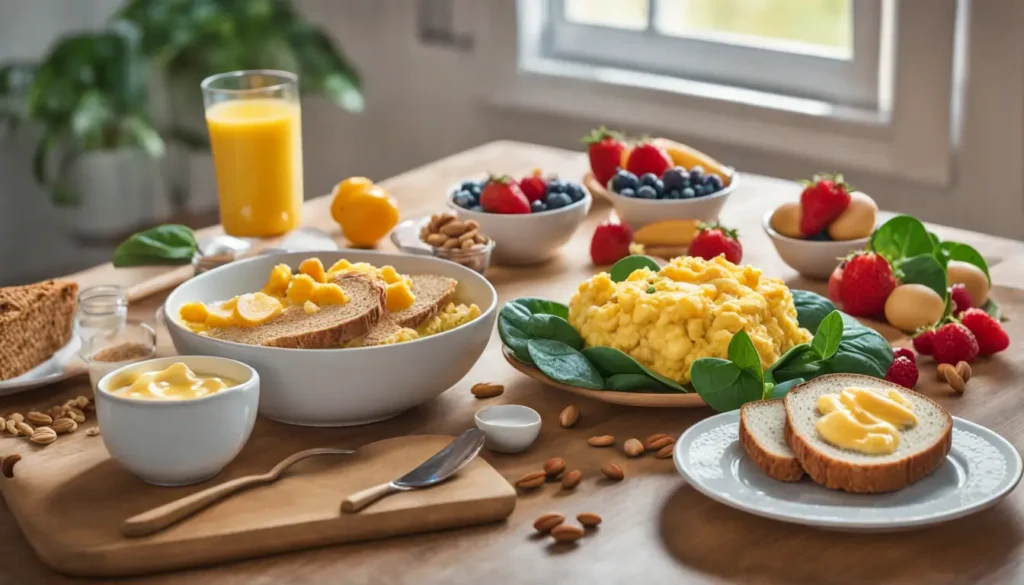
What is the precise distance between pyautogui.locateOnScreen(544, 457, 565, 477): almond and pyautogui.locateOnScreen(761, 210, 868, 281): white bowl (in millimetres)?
690

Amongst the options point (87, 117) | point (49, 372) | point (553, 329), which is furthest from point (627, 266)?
point (87, 117)

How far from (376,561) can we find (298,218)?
109 centimetres

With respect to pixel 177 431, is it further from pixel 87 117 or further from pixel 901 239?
pixel 87 117

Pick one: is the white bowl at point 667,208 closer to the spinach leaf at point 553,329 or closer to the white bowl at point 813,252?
the white bowl at point 813,252

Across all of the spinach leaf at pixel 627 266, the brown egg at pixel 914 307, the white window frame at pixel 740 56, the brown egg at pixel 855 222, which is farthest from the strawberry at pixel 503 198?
the white window frame at pixel 740 56

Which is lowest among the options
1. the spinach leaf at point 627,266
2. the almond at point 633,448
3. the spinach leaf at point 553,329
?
the almond at point 633,448

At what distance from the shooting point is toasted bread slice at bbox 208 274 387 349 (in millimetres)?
1275

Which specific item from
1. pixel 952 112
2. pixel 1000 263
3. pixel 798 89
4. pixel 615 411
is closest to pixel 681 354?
pixel 615 411

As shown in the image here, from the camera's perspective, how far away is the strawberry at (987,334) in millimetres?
1494

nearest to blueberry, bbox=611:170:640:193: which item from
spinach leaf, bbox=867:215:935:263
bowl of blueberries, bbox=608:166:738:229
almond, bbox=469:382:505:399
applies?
bowl of blueberries, bbox=608:166:738:229

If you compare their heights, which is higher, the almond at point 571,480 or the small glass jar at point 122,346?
the small glass jar at point 122,346

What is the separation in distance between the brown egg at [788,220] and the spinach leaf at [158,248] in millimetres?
868

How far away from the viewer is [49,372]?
145cm

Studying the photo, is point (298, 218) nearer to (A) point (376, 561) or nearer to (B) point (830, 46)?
(A) point (376, 561)
